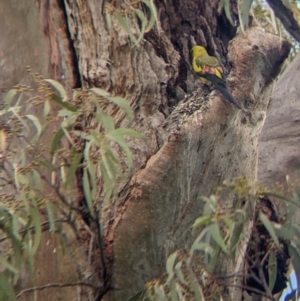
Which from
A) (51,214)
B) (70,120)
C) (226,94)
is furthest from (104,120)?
(226,94)

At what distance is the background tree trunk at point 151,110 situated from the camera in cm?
204

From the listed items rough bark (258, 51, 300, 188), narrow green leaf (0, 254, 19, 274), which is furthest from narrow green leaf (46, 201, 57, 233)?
rough bark (258, 51, 300, 188)

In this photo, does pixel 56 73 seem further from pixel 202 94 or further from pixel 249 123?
pixel 249 123

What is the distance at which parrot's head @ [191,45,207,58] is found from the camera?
7.96 feet

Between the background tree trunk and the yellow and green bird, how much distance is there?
1.2 inches

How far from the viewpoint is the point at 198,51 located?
2447 mm

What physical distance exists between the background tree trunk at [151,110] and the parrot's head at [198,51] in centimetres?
4

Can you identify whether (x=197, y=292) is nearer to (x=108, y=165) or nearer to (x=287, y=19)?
(x=108, y=165)

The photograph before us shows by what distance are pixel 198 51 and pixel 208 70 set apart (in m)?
0.18

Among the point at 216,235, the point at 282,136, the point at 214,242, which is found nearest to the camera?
the point at 216,235

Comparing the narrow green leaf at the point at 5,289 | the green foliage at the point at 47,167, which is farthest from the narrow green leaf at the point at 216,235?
the narrow green leaf at the point at 5,289

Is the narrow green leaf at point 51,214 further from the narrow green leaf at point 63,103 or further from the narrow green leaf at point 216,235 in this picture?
the narrow green leaf at point 216,235

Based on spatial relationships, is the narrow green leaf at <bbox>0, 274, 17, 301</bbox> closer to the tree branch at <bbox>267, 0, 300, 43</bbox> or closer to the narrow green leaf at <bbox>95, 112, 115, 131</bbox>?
the narrow green leaf at <bbox>95, 112, 115, 131</bbox>

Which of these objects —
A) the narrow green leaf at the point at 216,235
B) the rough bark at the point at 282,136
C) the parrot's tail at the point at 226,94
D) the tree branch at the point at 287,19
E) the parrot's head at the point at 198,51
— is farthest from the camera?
the rough bark at the point at 282,136
